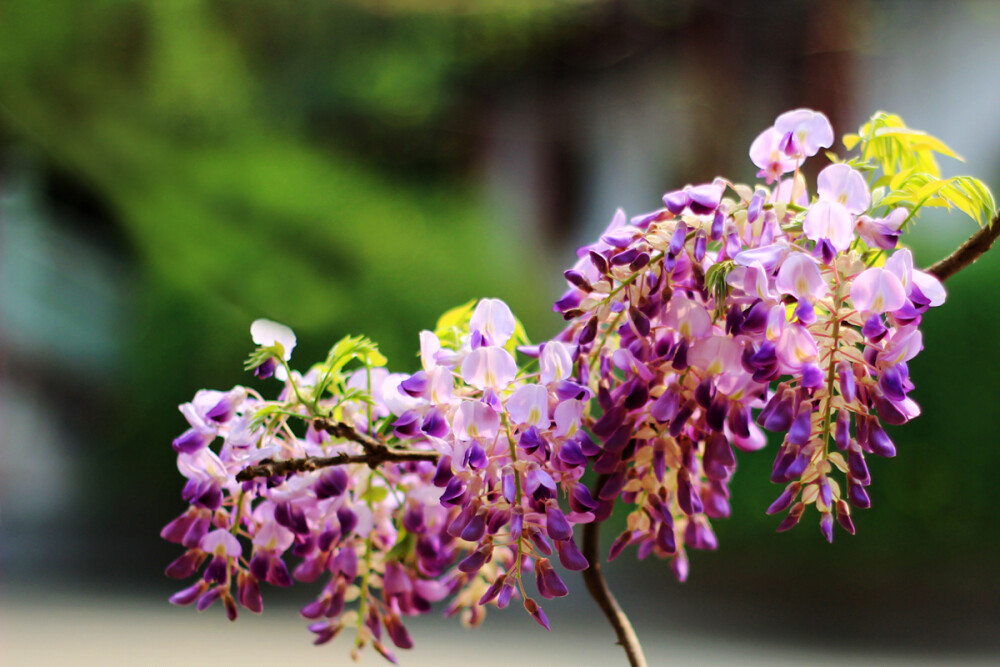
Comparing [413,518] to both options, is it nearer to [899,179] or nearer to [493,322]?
[493,322]

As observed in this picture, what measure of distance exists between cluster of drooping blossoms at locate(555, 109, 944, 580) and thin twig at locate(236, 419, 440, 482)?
2.9 inches

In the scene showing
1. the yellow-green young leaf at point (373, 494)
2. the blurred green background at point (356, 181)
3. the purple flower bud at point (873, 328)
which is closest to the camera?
the purple flower bud at point (873, 328)

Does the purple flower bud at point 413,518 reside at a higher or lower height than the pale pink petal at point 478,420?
lower

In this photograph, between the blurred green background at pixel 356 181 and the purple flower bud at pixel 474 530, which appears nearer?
the purple flower bud at pixel 474 530

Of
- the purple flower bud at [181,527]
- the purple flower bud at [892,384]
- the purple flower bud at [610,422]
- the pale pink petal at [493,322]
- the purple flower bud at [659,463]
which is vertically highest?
the pale pink petal at [493,322]

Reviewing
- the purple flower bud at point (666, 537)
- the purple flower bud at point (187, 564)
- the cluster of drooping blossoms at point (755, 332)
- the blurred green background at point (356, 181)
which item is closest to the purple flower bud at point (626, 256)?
the cluster of drooping blossoms at point (755, 332)

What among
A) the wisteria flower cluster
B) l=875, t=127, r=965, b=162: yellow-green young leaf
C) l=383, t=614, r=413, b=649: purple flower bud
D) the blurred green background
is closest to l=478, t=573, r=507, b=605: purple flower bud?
the wisteria flower cluster

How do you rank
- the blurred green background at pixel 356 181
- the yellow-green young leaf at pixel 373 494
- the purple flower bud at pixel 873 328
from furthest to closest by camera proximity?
the blurred green background at pixel 356 181 < the yellow-green young leaf at pixel 373 494 < the purple flower bud at pixel 873 328

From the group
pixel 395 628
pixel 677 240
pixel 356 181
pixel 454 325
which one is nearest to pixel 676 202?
pixel 677 240

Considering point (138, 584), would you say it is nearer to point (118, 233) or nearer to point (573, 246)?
point (118, 233)

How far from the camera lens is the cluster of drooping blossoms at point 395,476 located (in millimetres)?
271

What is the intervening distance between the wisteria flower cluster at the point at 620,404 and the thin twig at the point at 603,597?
2cm

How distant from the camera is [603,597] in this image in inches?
13.6

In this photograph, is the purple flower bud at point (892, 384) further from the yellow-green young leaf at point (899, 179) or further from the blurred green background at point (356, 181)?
the blurred green background at point (356, 181)
